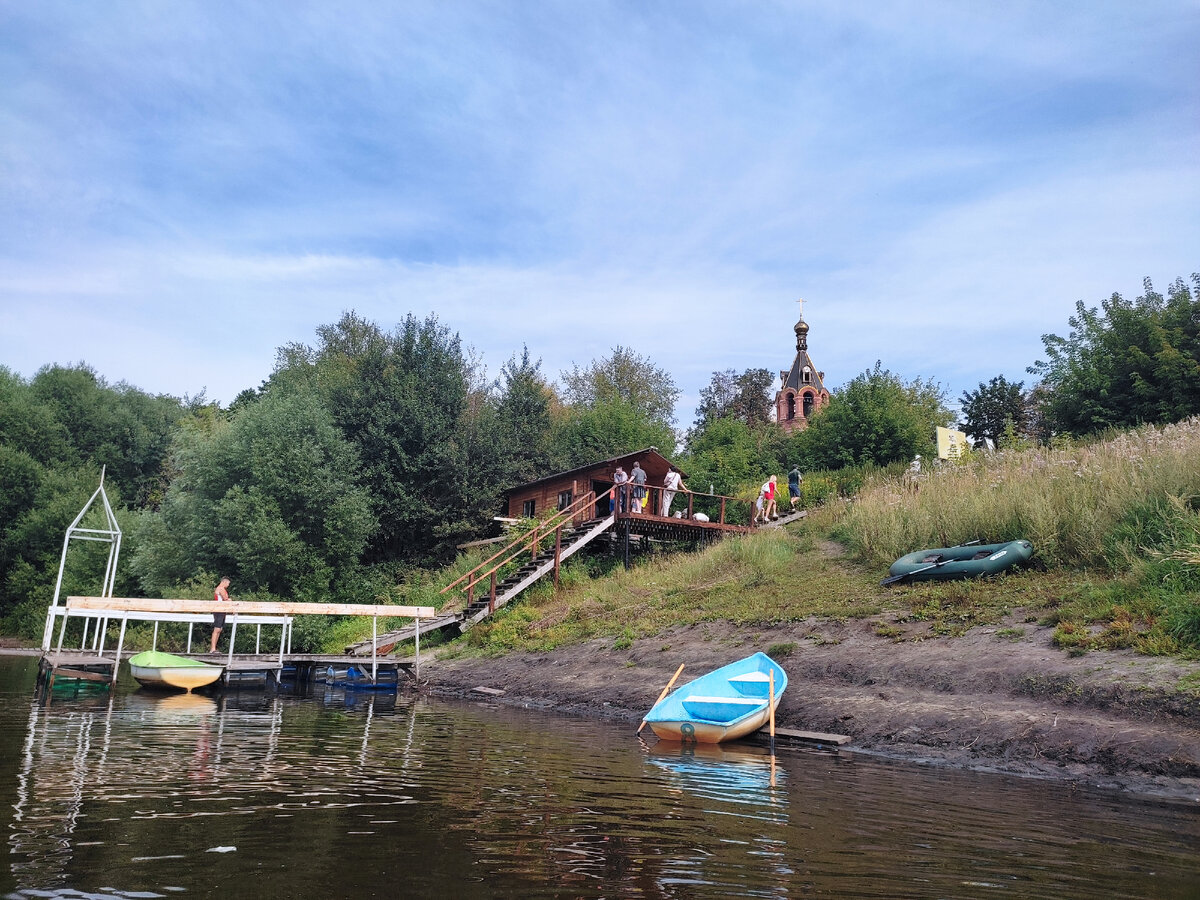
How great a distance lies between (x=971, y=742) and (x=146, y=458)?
55379 millimetres

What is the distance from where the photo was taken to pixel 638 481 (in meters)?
33.1

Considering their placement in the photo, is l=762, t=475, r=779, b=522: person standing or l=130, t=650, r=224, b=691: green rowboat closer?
l=130, t=650, r=224, b=691: green rowboat

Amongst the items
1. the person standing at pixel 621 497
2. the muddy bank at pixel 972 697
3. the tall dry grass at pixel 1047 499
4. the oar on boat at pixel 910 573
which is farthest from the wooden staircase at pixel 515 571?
the oar on boat at pixel 910 573

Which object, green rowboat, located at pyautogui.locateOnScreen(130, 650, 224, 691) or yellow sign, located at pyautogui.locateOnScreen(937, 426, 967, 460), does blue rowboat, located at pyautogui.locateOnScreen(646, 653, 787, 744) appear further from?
yellow sign, located at pyautogui.locateOnScreen(937, 426, 967, 460)

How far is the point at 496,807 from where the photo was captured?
27.0 ft

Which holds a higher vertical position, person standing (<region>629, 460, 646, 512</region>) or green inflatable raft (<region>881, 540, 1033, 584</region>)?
person standing (<region>629, 460, 646, 512</region>)

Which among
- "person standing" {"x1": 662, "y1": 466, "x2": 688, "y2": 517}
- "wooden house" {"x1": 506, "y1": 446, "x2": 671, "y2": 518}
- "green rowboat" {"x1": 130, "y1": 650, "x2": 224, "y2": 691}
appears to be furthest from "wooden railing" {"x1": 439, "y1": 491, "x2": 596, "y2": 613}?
"green rowboat" {"x1": 130, "y1": 650, "x2": 224, "y2": 691}

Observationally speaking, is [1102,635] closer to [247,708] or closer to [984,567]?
[984,567]

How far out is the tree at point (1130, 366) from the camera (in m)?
28.6

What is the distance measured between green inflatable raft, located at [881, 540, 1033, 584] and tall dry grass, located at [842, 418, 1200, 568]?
51 centimetres

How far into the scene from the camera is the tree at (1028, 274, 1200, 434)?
93.9ft

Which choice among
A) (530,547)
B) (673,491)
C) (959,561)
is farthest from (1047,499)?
(530,547)

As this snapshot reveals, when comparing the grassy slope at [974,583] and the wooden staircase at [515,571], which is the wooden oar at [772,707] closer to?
the grassy slope at [974,583]

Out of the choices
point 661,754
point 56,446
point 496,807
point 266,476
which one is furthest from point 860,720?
point 56,446
